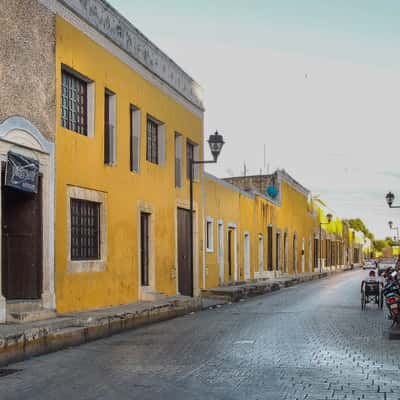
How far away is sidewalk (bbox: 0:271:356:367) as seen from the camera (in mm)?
11484

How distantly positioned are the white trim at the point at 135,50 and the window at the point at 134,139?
1150 millimetres

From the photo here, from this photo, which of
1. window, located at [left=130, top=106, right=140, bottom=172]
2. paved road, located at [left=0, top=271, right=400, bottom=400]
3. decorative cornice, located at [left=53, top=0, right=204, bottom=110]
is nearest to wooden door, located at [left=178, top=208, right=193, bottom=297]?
decorative cornice, located at [left=53, top=0, right=204, bottom=110]

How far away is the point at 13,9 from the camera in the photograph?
14.3m

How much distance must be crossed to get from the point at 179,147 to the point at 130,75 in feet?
18.6

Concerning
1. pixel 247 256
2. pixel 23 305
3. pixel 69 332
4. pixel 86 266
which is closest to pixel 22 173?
pixel 23 305

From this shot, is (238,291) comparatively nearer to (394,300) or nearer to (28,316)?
(394,300)

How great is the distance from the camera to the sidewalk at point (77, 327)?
452 inches

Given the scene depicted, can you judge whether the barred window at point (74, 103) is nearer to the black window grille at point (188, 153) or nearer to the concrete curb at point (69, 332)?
A: the concrete curb at point (69, 332)

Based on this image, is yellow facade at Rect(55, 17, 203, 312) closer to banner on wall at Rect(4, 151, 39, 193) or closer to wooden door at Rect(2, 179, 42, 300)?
wooden door at Rect(2, 179, 42, 300)

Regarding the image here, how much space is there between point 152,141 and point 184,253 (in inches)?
189

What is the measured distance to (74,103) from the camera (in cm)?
1758

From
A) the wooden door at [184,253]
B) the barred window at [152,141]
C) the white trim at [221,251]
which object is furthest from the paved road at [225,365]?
the white trim at [221,251]

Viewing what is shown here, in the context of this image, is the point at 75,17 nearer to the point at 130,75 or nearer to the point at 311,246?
the point at 130,75

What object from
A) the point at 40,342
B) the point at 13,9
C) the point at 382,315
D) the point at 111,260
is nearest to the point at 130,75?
the point at 111,260
